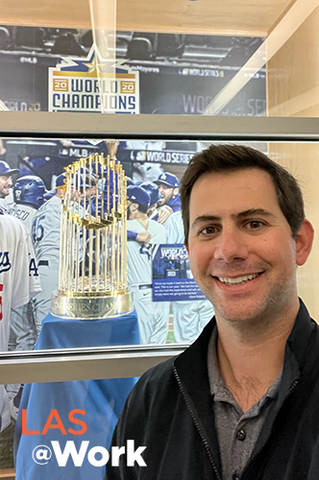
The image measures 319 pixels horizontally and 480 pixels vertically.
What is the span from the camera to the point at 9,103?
1.12 m

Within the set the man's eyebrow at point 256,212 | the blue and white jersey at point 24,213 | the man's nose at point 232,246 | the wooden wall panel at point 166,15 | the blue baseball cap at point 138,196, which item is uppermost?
the wooden wall panel at point 166,15

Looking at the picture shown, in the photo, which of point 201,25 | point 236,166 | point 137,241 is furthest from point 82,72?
point 236,166

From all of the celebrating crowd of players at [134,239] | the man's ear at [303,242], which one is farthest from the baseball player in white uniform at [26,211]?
the man's ear at [303,242]

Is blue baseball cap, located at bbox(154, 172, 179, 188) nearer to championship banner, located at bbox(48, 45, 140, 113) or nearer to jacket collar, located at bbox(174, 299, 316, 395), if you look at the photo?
championship banner, located at bbox(48, 45, 140, 113)

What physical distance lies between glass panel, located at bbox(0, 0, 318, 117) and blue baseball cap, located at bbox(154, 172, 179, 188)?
7.9 inches

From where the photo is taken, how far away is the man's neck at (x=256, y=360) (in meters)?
0.75

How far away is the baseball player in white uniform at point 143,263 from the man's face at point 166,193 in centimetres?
4

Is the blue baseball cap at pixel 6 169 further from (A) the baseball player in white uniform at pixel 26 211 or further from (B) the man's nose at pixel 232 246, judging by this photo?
(B) the man's nose at pixel 232 246

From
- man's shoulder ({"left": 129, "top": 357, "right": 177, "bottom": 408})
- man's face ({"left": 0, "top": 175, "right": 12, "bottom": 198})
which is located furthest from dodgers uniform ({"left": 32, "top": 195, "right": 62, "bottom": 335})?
man's shoulder ({"left": 129, "top": 357, "right": 177, "bottom": 408})

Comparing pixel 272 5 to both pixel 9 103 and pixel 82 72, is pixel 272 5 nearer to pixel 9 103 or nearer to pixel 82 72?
pixel 82 72

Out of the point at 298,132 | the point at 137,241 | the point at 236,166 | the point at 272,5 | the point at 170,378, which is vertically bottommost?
the point at 170,378

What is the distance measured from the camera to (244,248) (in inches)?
28.3

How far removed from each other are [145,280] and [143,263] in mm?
55

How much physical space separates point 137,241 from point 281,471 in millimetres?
724
